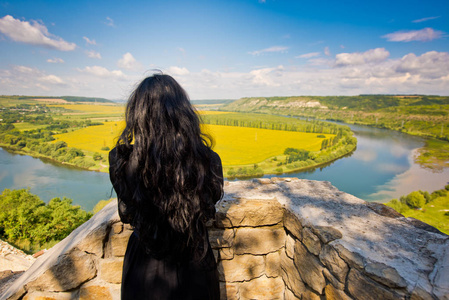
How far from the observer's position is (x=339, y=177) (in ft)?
117

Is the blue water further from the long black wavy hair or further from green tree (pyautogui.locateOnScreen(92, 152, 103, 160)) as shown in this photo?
the long black wavy hair

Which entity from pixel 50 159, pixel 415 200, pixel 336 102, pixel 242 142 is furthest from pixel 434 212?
pixel 336 102

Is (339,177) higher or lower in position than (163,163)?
lower

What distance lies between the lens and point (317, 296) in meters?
1.58

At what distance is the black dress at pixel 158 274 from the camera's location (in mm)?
1121

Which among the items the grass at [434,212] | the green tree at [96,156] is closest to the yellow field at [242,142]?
the green tree at [96,156]

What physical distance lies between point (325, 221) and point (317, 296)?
50cm

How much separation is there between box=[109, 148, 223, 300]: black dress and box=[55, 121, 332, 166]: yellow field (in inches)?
1581

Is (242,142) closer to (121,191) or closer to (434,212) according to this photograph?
(434,212)

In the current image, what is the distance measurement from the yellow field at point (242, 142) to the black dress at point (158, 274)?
1581 inches

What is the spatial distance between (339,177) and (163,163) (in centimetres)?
3940

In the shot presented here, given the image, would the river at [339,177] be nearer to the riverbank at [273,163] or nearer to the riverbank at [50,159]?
the riverbank at [50,159]

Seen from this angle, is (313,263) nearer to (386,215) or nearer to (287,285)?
(287,285)

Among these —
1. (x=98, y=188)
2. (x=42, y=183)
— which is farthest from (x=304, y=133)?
(x=42, y=183)
